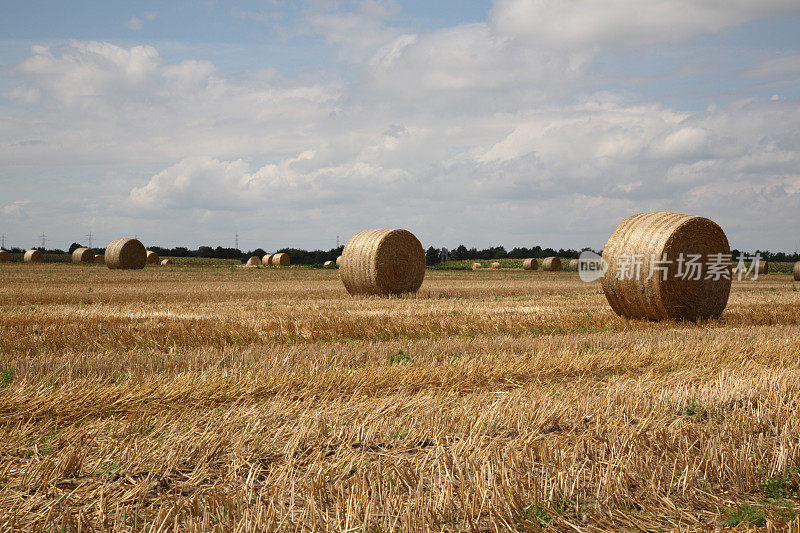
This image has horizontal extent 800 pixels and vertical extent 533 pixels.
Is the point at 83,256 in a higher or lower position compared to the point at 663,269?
higher

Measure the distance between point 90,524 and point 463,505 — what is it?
182 cm

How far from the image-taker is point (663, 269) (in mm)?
12695

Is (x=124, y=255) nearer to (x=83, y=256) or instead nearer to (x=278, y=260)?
(x=83, y=256)

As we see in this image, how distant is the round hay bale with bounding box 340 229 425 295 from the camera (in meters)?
18.5

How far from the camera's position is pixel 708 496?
142 inches

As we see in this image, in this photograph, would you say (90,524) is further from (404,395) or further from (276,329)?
(276,329)

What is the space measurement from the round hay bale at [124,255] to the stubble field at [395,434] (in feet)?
104

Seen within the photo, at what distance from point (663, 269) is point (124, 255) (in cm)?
3347

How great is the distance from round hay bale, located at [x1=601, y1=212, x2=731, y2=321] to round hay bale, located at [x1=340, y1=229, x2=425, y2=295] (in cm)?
695

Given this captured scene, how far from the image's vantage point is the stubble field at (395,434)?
3.28 metres

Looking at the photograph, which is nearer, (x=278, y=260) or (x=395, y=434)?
(x=395, y=434)

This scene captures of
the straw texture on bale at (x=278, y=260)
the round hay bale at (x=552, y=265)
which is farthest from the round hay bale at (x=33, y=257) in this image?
the round hay bale at (x=552, y=265)

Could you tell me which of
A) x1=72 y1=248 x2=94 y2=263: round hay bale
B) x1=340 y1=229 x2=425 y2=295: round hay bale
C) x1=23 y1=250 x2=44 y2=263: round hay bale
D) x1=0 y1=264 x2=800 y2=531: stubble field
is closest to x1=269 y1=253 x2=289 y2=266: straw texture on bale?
x1=72 y1=248 x2=94 y2=263: round hay bale

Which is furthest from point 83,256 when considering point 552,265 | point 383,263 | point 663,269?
point 663,269
